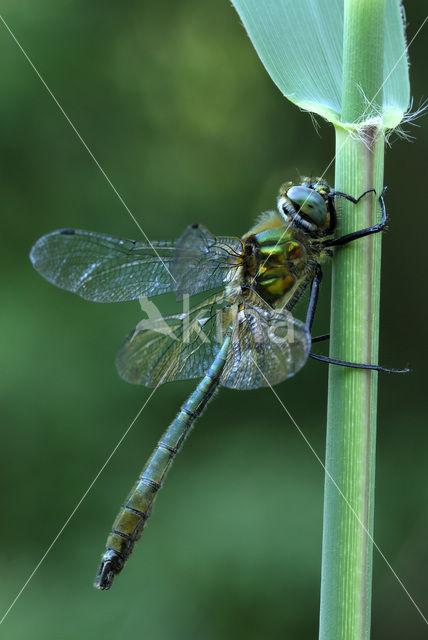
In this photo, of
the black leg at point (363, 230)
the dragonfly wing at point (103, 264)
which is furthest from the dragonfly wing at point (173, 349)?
the black leg at point (363, 230)

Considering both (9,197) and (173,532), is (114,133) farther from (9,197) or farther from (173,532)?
(173,532)

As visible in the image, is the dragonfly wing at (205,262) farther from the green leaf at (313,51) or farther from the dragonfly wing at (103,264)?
the green leaf at (313,51)

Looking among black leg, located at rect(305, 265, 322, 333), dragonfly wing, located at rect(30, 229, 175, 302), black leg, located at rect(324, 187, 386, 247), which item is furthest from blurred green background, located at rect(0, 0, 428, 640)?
black leg, located at rect(324, 187, 386, 247)

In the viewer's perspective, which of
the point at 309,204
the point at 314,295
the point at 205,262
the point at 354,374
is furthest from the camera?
the point at 205,262

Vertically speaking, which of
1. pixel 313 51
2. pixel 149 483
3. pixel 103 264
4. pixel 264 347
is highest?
pixel 313 51

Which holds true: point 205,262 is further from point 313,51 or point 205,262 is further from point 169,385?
point 169,385

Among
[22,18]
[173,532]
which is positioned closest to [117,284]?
[173,532]

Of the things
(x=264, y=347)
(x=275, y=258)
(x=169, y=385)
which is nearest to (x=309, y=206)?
(x=275, y=258)
